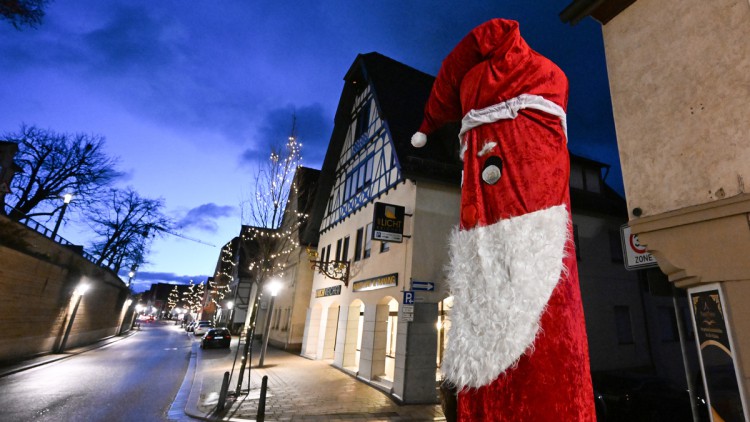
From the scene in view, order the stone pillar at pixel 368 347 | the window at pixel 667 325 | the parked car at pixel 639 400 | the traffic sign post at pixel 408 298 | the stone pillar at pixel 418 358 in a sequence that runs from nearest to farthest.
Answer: the parked car at pixel 639 400
the stone pillar at pixel 418 358
the traffic sign post at pixel 408 298
the stone pillar at pixel 368 347
the window at pixel 667 325

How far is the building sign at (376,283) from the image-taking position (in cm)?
1172

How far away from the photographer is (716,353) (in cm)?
373

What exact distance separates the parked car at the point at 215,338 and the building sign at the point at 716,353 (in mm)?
26323

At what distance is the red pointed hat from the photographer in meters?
1.94

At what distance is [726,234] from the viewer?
362cm

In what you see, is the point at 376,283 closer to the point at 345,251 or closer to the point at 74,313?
the point at 345,251

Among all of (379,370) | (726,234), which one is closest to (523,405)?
(726,234)

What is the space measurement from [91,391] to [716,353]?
14667mm

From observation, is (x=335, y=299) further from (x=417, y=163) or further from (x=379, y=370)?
(x=417, y=163)

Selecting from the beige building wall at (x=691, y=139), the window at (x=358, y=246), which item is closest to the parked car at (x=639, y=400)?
the beige building wall at (x=691, y=139)

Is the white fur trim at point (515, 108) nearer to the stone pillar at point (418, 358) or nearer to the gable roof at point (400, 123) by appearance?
the gable roof at point (400, 123)

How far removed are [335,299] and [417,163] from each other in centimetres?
856

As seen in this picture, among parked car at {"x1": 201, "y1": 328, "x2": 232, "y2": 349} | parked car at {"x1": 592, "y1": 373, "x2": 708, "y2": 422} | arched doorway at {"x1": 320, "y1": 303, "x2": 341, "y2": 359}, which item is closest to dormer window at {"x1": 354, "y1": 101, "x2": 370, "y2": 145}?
arched doorway at {"x1": 320, "y1": 303, "x2": 341, "y2": 359}

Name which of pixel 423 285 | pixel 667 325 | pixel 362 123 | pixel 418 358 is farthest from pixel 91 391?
pixel 667 325
